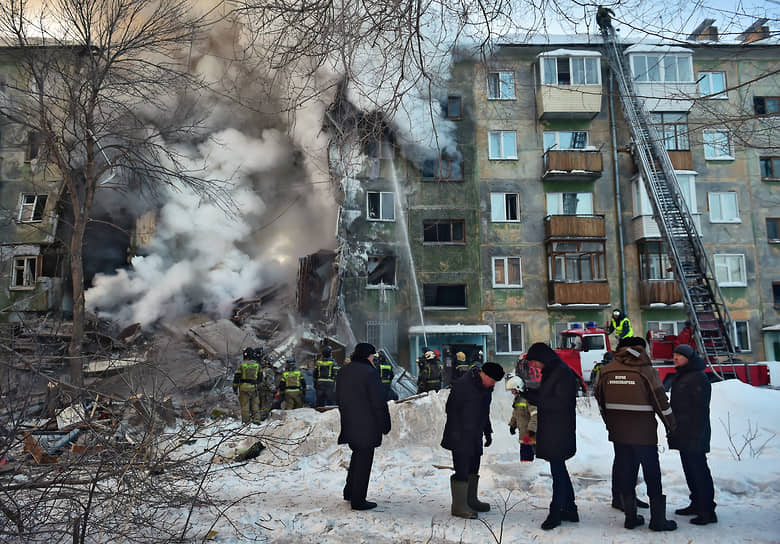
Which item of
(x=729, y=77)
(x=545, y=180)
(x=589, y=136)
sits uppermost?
(x=729, y=77)

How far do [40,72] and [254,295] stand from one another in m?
11.6

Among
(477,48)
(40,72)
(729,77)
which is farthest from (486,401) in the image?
(729,77)

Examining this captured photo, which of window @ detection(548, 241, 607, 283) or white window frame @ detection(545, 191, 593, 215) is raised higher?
white window frame @ detection(545, 191, 593, 215)

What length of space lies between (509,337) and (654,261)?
6.35m

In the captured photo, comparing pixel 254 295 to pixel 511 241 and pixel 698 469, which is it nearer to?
pixel 511 241

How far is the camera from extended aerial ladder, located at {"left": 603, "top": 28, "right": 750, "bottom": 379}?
1490 cm

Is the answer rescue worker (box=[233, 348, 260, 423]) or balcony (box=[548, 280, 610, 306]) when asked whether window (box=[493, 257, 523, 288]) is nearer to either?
balcony (box=[548, 280, 610, 306])

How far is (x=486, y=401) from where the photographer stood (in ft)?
18.4

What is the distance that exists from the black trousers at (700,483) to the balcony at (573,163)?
1861 centimetres

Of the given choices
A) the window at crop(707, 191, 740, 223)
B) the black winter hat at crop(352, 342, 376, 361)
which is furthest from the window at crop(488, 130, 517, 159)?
the black winter hat at crop(352, 342, 376, 361)

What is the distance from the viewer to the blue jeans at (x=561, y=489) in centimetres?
506

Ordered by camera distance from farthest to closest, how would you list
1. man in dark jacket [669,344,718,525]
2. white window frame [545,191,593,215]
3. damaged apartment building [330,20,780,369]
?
white window frame [545,191,593,215], damaged apartment building [330,20,780,369], man in dark jacket [669,344,718,525]

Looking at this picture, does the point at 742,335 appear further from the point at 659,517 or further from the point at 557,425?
the point at 557,425

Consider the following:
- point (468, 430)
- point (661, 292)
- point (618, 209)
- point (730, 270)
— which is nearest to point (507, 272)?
point (618, 209)
